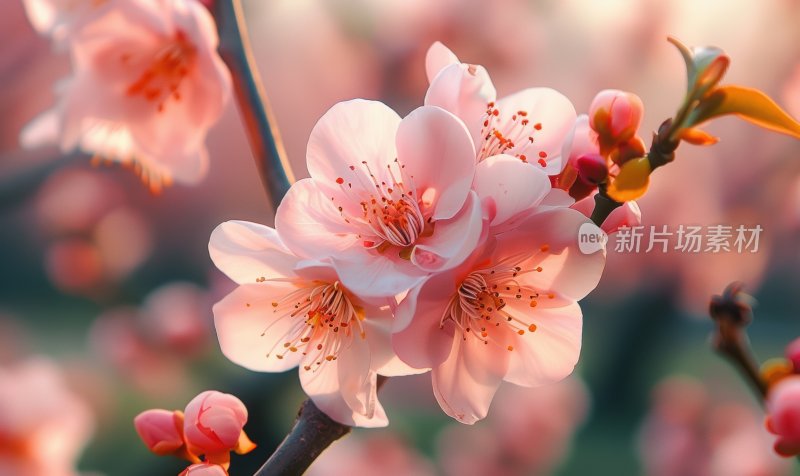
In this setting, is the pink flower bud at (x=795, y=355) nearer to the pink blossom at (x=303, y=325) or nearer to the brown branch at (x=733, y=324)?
the brown branch at (x=733, y=324)

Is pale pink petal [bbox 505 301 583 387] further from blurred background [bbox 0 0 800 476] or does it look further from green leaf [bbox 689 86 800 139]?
blurred background [bbox 0 0 800 476]

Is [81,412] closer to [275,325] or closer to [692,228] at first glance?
[275,325]

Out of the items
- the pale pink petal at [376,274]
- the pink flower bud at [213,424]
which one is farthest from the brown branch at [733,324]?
the pink flower bud at [213,424]

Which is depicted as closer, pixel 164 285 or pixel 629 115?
pixel 629 115

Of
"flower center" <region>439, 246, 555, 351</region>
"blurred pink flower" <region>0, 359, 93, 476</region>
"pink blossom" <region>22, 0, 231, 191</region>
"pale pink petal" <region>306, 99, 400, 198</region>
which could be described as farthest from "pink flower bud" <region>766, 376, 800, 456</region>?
"blurred pink flower" <region>0, 359, 93, 476</region>

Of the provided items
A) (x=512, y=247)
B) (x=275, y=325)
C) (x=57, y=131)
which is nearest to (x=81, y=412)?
(x=57, y=131)

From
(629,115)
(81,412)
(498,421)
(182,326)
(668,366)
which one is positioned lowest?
(498,421)

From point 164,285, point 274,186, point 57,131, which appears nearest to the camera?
point 274,186

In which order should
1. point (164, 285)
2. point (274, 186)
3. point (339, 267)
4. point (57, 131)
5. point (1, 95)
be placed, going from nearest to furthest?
point (339, 267), point (274, 186), point (57, 131), point (1, 95), point (164, 285)
